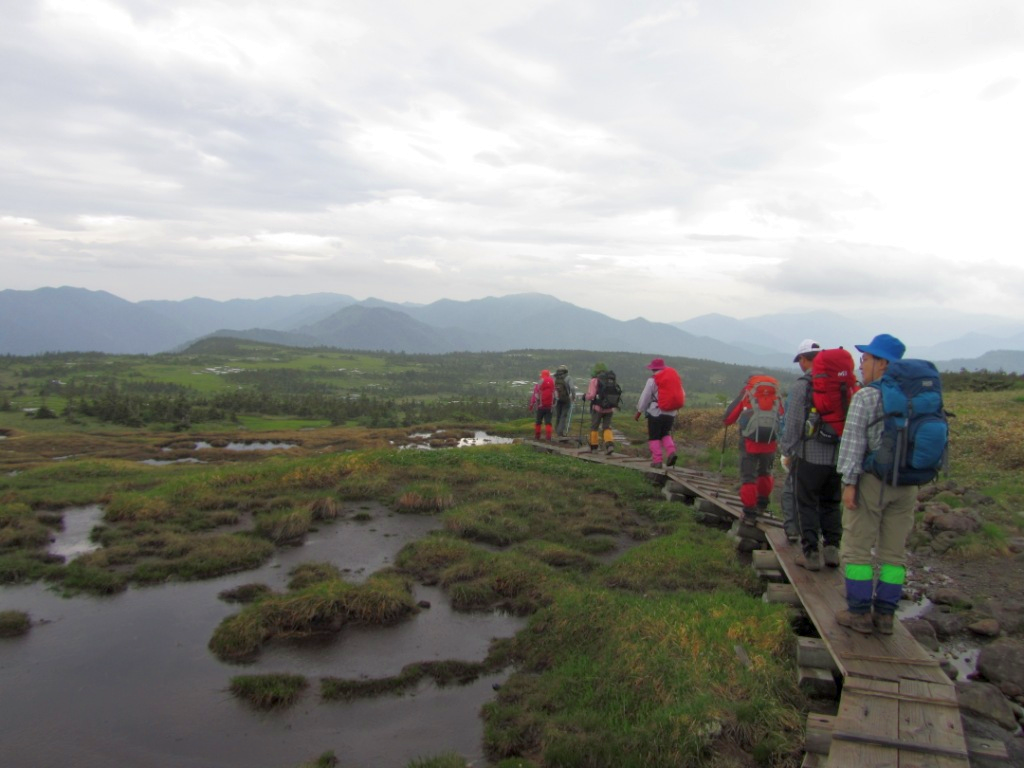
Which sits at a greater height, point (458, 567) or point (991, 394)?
point (991, 394)

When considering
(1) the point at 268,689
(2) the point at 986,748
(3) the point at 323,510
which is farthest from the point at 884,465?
(3) the point at 323,510

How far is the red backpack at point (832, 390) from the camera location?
8.30m

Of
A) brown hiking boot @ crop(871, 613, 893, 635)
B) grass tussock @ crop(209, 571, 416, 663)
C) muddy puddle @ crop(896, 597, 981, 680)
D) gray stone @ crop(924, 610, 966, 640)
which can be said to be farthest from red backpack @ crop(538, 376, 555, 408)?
brown hiking boot @ crop(871, 613, 893, 635)

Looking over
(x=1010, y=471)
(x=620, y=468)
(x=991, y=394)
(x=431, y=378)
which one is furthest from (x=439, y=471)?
(x=431, y=378)

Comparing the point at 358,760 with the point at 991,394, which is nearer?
the point at 358,760

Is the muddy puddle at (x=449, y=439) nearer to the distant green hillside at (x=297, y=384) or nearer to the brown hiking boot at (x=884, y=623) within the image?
the distant green hillside at (x=297, y=384)

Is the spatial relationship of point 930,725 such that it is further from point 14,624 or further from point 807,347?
point 14,624

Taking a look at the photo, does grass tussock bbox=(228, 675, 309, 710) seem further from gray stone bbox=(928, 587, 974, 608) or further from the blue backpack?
gray stone bbox=(928, 587, 974, 608)

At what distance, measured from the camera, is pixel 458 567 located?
35.0 ft

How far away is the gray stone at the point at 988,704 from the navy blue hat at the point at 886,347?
3711mm

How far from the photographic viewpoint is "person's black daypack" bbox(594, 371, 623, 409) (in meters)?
18.5

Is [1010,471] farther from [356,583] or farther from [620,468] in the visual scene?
[356,583]

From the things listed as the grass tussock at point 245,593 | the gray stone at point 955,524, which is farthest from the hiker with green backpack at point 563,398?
the grass tussock at point 245,593

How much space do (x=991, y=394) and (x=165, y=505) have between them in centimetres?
3921
